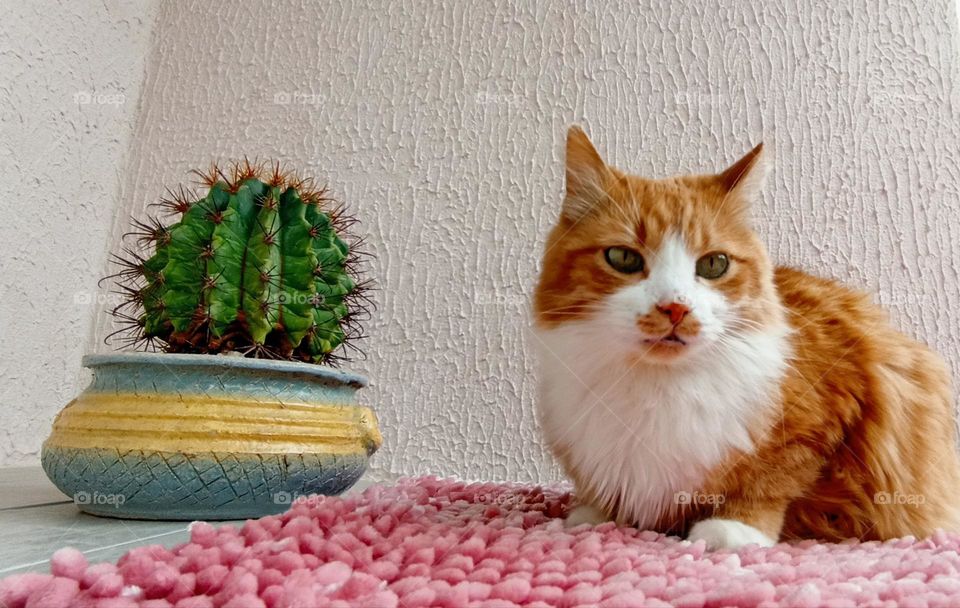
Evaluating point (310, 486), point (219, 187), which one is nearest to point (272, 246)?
point (219, 187)

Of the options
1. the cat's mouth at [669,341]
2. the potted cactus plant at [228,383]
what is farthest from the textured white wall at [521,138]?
the cat's mouth at [669,341]

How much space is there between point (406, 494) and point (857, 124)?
107 centimetres

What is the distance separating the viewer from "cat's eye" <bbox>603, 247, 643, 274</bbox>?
0.78 metres

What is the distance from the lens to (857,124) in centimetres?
125

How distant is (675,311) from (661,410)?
0.13 m

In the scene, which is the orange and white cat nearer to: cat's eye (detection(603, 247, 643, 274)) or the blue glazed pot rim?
cat's eye (detection(603, 247, 643, 274))

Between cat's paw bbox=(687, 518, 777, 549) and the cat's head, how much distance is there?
0.62 feet

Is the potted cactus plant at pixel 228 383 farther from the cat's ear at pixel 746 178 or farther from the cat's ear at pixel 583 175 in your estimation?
the cat's ear at pixel 746 178

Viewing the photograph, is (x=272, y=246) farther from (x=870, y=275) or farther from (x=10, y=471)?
(x=870, y=275)

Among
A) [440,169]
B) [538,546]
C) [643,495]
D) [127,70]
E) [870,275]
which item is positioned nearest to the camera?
[538,546]

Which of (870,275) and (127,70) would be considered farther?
(127,70)

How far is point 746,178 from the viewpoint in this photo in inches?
32.7

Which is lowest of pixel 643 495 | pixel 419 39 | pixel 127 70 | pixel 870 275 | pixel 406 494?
pixel 406 494

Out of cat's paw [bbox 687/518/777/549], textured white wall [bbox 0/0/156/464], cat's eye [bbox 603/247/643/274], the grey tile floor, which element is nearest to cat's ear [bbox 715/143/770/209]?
cat's eye [bbox 603/247/643/274]
